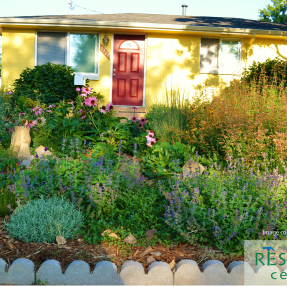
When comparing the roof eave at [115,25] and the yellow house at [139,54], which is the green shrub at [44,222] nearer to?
the yellow house at [139,54]

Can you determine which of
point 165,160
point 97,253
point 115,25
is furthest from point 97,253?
point 115,25

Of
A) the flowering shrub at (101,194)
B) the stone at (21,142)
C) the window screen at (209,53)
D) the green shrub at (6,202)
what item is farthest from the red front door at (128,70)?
the green shrub at (6,202)

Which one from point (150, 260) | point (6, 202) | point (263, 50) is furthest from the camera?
point (263, 50)

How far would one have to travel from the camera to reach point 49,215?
2.85 meters

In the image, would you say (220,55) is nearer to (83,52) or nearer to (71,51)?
(83,52)

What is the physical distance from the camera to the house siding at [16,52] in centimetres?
1018

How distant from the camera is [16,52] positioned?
33.7 ft

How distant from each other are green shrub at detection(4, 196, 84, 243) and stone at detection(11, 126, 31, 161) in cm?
240

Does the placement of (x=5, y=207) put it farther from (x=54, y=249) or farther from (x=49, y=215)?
(x=54, y=249)

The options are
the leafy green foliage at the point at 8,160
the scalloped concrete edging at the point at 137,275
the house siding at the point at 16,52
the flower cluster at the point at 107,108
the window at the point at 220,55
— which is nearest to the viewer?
the scalloped concrete edging at the point at 137,275

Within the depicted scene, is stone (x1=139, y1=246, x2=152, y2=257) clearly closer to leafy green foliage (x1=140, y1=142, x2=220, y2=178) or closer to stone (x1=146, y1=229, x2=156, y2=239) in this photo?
stone (x1=146, y1=229, x2=156, y2=239)

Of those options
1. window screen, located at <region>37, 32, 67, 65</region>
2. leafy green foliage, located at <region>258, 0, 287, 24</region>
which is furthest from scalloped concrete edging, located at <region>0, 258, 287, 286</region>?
leafy green foliage, located at <region>258, 0, 287, 24</region>

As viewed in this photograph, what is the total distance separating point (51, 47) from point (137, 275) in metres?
9.52

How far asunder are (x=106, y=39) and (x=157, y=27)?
174 centimetres
